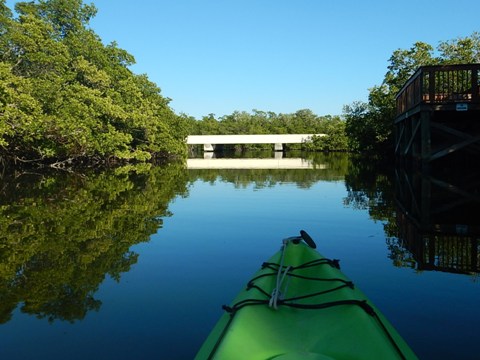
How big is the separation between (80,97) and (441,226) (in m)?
23.7

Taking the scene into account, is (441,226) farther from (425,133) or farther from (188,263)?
(425,133)

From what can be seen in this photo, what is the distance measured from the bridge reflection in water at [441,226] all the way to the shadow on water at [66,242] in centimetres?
450

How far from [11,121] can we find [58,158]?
27.9 feet

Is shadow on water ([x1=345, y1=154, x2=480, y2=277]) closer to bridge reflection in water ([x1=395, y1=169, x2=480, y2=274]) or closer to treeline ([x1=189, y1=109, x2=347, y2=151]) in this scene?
bridge reflection in water ([x1=395, y1=169, x2=480, y2=274])

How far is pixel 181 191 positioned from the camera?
51.7 ft

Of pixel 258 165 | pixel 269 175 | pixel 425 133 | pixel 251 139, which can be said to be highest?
pixel 251 139

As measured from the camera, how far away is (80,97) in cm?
2617

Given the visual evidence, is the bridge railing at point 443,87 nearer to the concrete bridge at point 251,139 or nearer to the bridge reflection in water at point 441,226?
the bridge reflection in water at point 441,226

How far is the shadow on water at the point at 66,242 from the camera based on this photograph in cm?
475

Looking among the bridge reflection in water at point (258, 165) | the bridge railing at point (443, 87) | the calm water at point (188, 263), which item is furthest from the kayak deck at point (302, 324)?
the bridge reflection in water at point (258, 165)

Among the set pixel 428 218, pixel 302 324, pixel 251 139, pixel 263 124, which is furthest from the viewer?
pixel 263 124

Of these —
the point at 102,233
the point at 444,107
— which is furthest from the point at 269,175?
the point at 102,233

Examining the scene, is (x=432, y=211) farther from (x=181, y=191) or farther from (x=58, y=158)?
(x=58, y=158)

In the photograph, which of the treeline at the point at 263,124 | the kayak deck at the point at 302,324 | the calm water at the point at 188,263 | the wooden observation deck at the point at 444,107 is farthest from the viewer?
the treeline at the point at 263,124
